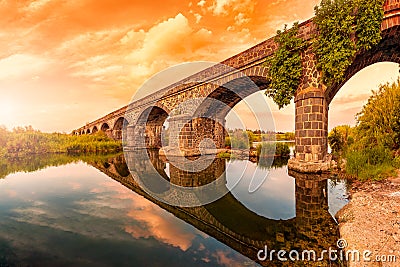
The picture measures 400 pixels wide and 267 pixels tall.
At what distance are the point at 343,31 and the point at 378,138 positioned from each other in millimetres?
4295

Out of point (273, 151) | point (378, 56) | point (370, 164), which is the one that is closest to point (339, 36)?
point (378, 56)

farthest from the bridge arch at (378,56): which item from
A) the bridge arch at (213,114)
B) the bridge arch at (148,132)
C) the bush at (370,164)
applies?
the bridge arch at (148,132)

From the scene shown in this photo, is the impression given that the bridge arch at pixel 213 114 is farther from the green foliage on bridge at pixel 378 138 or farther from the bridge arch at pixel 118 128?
the bridge arch at pixel 118 128

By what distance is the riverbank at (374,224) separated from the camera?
9.53 ft

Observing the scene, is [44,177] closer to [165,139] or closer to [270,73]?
[270,73]

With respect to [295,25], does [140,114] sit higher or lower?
lower

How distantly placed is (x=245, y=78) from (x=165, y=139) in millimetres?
21972

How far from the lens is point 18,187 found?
8578 mm

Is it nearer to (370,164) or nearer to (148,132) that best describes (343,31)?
(370,164)

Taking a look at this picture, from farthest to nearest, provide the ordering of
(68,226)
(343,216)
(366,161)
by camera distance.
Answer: (366,161), (68,226), (343,216)

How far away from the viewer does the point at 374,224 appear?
3.87 metres

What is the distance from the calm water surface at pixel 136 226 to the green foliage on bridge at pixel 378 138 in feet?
4.38

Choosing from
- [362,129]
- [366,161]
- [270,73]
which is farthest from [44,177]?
[362,129]

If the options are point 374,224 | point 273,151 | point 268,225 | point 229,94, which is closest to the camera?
point 374,224
